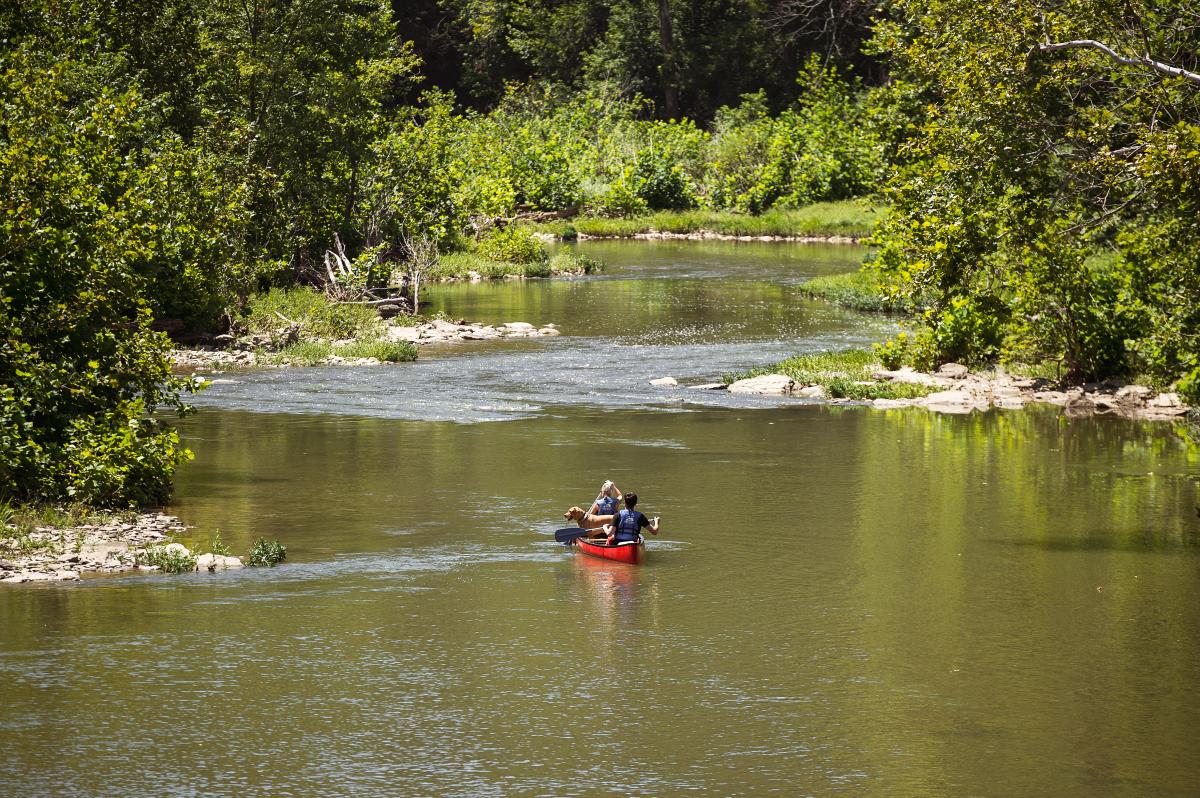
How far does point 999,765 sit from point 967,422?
17388mm

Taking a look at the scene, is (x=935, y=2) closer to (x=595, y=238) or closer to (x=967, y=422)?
(x=967, y=422)

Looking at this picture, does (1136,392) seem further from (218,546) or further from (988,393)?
(218,546)

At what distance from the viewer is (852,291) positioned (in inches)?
1847

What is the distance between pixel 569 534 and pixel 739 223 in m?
49.6

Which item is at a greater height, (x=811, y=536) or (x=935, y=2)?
(x=935, y=2)

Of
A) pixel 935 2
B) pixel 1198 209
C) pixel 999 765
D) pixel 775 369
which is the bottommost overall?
pixel 999 765

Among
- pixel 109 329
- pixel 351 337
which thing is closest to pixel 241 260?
pixel 351 337

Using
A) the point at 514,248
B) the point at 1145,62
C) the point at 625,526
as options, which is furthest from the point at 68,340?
the point at 514,248

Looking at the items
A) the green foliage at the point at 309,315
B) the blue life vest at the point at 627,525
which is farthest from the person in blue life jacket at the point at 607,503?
the green foliage at the point at 309,315

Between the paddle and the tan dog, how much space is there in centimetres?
11

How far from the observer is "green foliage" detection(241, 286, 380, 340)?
39.5 m

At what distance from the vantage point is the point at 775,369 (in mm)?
34688

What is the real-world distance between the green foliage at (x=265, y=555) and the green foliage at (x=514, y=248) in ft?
120

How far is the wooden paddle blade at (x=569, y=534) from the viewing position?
20.5m
